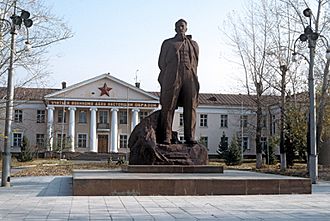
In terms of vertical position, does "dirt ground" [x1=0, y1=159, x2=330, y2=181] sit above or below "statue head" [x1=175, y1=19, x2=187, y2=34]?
below

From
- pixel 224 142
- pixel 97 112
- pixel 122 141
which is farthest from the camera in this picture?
pixel 122 141

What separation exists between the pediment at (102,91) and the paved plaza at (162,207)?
1786 inches

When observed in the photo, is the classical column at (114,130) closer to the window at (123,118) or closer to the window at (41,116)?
the window at (123,118)

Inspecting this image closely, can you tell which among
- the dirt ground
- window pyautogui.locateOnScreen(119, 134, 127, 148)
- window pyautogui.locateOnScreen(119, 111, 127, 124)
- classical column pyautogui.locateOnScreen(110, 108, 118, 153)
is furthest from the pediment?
the dirt ground

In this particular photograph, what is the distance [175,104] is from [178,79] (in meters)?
0.85

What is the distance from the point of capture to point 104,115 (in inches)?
2379

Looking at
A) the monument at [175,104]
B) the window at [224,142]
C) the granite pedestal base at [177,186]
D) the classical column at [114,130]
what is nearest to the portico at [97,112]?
the classical column at [114,130]

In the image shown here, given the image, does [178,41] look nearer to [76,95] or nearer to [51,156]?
[51,156]

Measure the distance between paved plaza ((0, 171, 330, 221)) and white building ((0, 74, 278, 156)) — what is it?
4393cm

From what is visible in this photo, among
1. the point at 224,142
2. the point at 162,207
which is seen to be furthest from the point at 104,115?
the point at 162,207

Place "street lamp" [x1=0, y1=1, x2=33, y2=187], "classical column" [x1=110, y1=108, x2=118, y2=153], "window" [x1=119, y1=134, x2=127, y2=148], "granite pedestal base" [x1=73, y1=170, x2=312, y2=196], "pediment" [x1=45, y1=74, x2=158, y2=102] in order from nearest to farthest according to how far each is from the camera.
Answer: "granite pedestal base" [x1=73, y1=170, x2=312, y2=196] < "street lamp" [x1=0, y1=1, x2=33, y2=187] < "pediment" [x1=45, y1=74, x2=158, y2=102] < "classical column" [x1=110, y1=108, x2=118, y2=153] < "window" [x1=119, y1=134, x2=127, y2=148]

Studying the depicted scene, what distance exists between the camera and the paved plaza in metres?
8.55

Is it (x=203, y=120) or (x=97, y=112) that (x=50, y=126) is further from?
(x=203, y=120)

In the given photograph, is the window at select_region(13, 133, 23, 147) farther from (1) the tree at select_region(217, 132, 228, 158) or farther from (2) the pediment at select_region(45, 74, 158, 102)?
(1) the tree at select_region(217, 132, 228, 158)
